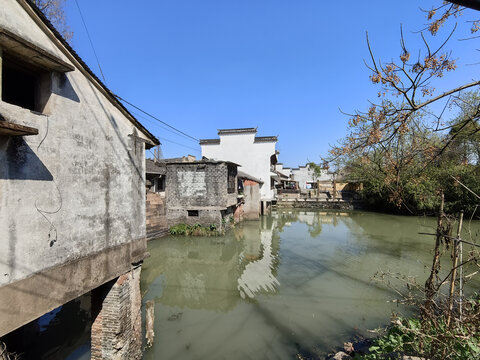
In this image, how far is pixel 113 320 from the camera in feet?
14.7

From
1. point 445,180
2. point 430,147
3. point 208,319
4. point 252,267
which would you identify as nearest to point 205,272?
point 252,267

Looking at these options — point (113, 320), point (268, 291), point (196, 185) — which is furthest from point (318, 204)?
point (113, 320)

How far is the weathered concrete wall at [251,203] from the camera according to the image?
23.2 meters

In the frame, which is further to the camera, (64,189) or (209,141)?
(209,141)

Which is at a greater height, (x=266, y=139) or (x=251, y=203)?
(x=266, y=139)

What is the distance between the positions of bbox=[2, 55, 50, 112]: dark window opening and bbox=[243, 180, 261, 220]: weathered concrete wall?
19740 mm

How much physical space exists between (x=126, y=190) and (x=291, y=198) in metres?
A: 33.3

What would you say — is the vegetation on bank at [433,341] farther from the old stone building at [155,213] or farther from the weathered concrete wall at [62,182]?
the old stone building at [155,213]

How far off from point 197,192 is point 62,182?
42.0 feet

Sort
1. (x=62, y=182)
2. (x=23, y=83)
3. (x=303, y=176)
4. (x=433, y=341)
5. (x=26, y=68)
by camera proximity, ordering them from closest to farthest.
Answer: (x=433, y=341) < (x=26, y=68) < (x=62, y=182) < (x=23, y=83) < (x=303, y=176)

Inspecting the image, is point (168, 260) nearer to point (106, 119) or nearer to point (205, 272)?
point (205, 272)

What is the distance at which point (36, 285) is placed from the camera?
3.05 meters

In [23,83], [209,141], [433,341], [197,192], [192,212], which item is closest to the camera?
[433,341]

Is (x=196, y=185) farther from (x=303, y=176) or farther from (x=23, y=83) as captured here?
(x=303, y=176)
